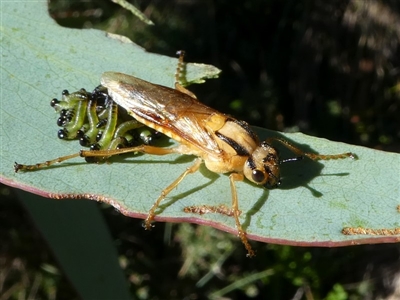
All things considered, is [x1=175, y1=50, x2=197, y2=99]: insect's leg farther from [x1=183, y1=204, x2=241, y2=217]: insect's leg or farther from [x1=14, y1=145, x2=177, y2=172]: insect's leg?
[x1=183, y1=204, x2=241, y2=217]: insect's leg

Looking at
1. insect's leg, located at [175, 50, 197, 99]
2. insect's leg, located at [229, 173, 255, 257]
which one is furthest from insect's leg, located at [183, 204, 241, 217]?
insect's leg, located at [175, 50, 197, 99]

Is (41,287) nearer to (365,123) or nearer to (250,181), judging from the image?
(250,181)

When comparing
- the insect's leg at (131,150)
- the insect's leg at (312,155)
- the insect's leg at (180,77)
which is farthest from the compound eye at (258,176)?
the insect's leg at (180,77)

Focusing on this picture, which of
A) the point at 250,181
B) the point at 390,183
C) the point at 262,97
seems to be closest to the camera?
the point at 390,183

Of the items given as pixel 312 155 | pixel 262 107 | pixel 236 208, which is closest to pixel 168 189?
pixel 236 208

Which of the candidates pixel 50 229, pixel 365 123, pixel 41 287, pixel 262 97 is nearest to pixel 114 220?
pixel 41 287
